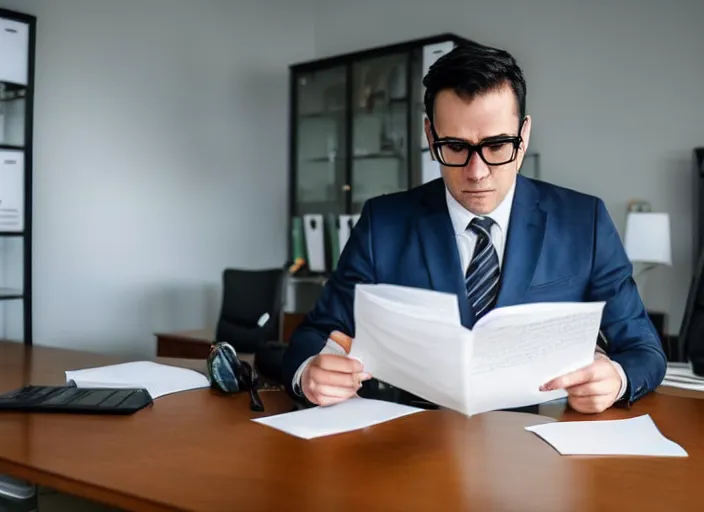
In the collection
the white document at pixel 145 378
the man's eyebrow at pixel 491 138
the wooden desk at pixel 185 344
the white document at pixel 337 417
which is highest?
the man's eyebrow at pixel 491 138

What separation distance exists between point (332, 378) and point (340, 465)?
0.29 meters

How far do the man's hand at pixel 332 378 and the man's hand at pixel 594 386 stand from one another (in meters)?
0.36

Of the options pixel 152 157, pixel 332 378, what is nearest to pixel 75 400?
pixel 332 378

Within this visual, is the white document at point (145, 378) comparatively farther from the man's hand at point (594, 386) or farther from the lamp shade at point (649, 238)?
the lamp shade at point (649, 238)

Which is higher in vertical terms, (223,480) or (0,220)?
(0,220)

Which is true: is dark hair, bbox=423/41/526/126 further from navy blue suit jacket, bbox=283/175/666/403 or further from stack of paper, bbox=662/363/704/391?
stack of paper, bbox=662/363/704/391

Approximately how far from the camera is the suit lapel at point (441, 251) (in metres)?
1.56

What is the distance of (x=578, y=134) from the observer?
13.4 ft

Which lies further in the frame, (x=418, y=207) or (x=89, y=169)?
(x=89, y=169)

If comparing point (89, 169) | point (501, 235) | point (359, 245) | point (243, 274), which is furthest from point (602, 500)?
point (89, 169)

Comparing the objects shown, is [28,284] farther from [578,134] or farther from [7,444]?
[578,134]

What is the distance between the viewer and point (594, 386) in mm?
1298

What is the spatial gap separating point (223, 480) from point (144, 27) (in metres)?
3.90

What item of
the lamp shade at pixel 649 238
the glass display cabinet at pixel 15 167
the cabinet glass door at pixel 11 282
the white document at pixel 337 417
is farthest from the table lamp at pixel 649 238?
the cabinet glass door at pixel 11 282
